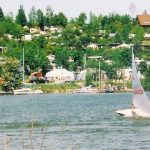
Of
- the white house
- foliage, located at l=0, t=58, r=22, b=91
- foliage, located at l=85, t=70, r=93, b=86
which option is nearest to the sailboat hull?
foliage, located at l=0, t=58, r=22, b=91

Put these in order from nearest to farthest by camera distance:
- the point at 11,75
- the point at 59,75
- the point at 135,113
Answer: the point at 135,113 → the point at 11,75 → the point at 59,75

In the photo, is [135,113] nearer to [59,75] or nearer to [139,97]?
[139,97]

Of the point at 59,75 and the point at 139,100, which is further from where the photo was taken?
the point at 59,75

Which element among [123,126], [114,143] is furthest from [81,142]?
[123,126]

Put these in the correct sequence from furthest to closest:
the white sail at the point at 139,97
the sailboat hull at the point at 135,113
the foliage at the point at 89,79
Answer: the foliage at the point at 89,79 < the white sail at the point at 139,97 < the sailboat hull at the point at 135,113

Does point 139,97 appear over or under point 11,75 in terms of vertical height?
under

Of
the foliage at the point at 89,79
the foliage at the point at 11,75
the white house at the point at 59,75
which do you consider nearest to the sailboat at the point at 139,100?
the foliage at the point at 11,75

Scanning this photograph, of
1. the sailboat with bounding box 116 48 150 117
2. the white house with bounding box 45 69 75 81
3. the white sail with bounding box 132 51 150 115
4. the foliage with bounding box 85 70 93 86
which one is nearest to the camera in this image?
the sailboat with bounding box 116 48 150 117

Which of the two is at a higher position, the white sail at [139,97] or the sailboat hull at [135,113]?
the white sail at [139,97]

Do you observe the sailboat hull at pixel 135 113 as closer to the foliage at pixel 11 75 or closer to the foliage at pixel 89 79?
the foliage at pixel 11 75

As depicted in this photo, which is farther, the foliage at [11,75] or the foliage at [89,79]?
the foliage at [89,79]

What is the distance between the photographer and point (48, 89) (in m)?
178

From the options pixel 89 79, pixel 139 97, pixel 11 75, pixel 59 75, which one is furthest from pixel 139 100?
pixel 89 79

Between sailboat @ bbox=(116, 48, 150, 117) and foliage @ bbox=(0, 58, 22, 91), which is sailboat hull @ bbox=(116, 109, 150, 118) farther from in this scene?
foliage @ bbox=(0, 58, 22, 91)
